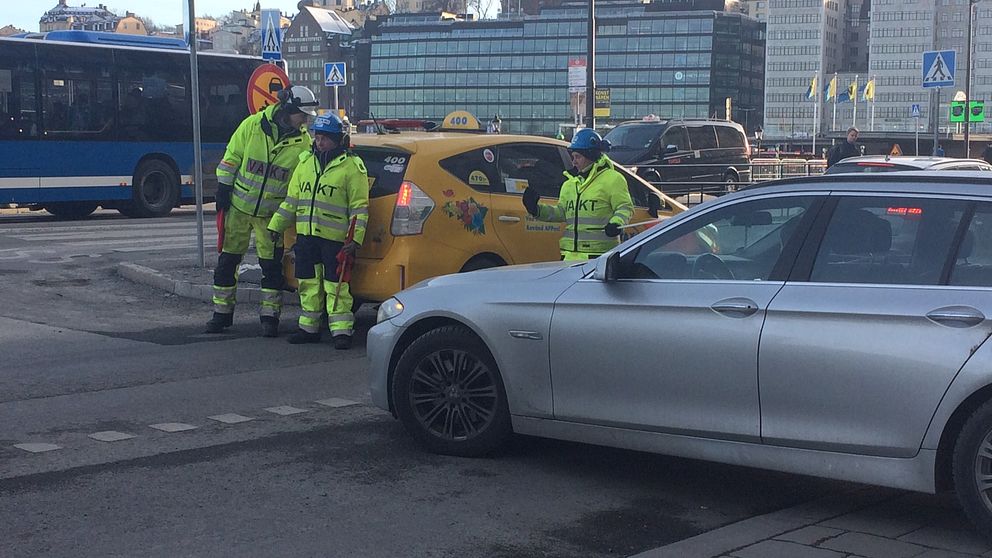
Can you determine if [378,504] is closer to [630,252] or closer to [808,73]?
[630,252]

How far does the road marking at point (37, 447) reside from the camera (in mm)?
6246

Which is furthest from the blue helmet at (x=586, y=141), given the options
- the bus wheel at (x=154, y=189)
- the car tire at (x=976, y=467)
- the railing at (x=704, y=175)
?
the bus wheel at (x=154, y=189)

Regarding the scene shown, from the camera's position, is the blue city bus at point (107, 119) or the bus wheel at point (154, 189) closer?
the blue city bus at point (107, 119)

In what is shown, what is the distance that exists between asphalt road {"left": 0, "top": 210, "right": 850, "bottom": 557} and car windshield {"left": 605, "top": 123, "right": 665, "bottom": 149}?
18.8m

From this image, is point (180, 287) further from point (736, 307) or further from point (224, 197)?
point (736, 307)

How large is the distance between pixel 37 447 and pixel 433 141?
4.14 m

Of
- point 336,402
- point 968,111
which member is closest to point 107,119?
point 336,402

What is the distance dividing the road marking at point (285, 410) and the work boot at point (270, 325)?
2.65 meters

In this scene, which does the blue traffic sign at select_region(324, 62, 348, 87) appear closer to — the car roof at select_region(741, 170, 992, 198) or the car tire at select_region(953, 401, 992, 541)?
the car roof at select_region(741, 170, 992, 198)

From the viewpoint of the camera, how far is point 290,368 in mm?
8695

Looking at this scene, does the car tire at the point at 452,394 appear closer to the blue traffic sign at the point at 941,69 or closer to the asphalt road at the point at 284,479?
the asphalt road at the point at 284,479

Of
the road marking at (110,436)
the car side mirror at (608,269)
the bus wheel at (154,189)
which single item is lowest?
the road marking at (110,436)

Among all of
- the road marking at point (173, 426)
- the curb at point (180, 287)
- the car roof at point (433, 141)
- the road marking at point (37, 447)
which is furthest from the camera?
the curb at point (180, 287)

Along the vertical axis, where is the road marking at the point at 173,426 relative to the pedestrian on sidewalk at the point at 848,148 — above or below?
below
